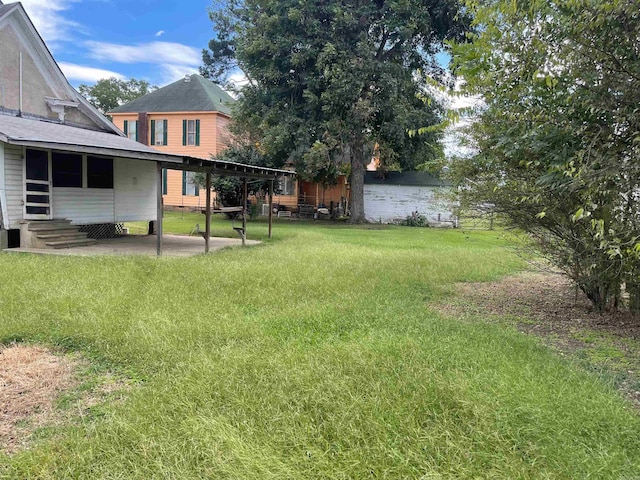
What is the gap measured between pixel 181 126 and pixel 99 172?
14168 millimetres

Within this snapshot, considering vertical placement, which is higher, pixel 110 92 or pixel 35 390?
pixel 110 92

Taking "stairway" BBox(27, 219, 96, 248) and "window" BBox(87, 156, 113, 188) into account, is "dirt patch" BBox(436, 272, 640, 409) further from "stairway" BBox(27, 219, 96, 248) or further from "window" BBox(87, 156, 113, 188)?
"window" BBox(87, 156, 113, 188)

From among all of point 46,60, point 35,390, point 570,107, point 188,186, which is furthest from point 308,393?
point 188,186

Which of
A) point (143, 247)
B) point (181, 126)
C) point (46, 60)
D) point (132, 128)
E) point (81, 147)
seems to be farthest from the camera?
point (132, 128)

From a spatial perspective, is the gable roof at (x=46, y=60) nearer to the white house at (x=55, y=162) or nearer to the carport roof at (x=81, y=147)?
the white house at (x=55, y=162)

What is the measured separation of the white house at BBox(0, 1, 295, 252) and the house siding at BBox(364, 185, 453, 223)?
12.3 metres

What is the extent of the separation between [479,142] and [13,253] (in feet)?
30.4

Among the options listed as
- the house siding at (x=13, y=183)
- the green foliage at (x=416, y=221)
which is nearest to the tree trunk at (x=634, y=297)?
the house siding at (x=13, y=183)

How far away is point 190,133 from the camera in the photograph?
85.3 feet

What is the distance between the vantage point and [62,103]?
14133mm

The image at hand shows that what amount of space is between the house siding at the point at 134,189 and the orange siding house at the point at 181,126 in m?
11.0

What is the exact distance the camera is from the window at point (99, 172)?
1235 centimetres

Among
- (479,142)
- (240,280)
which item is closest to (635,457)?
(479,142)

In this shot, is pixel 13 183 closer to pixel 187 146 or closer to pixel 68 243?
pixel 68 243
